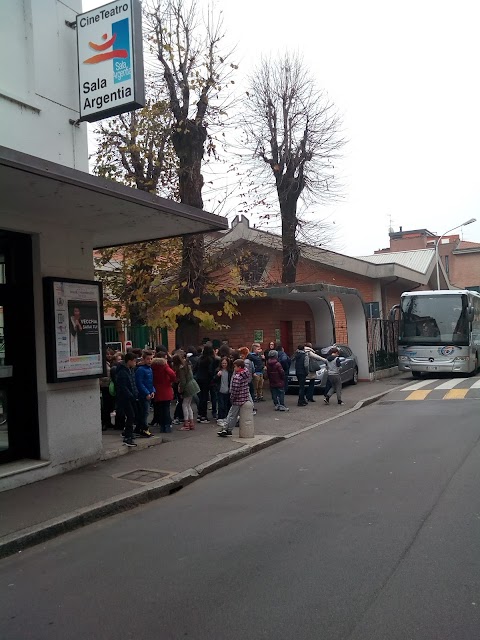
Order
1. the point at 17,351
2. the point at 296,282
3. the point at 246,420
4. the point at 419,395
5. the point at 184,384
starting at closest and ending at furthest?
the point at 17,351
the point at 246,420
the point at 184,384
the point at 419,395
the point at 296,282

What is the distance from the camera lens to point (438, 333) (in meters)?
22.2

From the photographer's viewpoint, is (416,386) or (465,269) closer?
(416,386)

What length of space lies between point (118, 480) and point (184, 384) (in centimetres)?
416

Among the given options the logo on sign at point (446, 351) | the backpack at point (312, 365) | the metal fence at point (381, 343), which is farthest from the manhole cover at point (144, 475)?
the logo on sign at point (446, 351)

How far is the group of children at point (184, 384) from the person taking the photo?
33.1ft

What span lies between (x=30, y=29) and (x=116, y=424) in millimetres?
7144

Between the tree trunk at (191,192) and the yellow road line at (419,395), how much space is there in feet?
21.1

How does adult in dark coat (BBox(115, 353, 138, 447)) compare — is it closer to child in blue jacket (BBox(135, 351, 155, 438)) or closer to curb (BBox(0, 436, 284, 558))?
child in blue jacket (BBox(135, 351, 155, 438))

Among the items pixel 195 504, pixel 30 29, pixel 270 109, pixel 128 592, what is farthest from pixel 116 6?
pixel 270 109

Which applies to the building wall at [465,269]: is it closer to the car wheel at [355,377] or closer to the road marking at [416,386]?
the road marking at [416,386]

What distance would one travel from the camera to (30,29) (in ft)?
26.3

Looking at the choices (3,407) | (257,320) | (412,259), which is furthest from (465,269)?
(3,407)

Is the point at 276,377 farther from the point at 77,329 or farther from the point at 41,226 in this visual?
the point at 41,226

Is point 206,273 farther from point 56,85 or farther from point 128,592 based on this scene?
point 128,592
